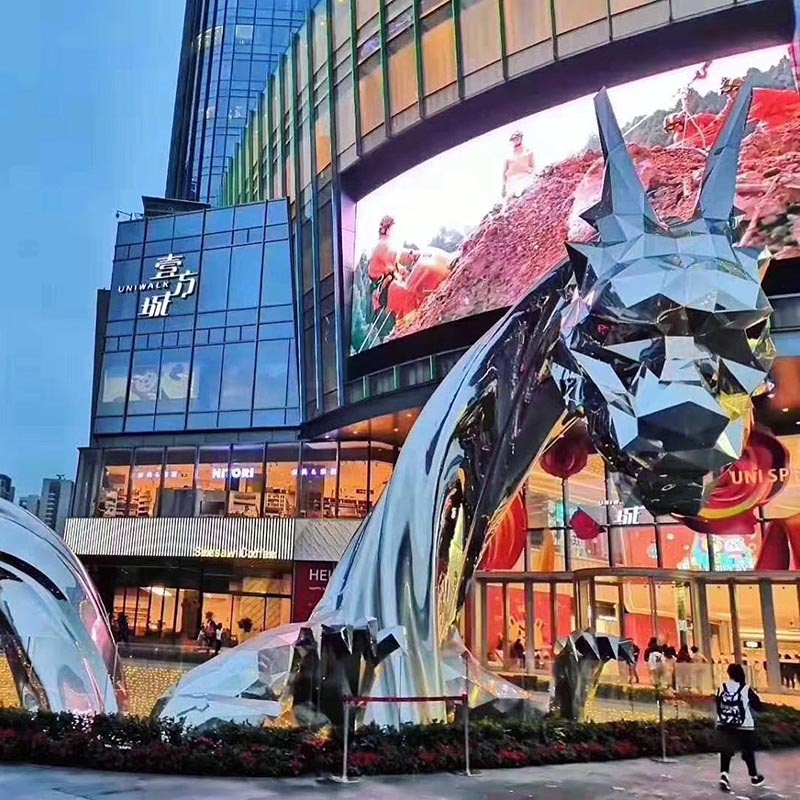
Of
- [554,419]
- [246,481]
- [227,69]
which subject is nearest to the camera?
[554,419]

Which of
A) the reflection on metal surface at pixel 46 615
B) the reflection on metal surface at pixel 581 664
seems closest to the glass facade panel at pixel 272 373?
the reflection on metal surface at pixel 581 664

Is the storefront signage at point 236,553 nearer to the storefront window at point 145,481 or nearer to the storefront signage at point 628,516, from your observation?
the storefront window at point 145,481

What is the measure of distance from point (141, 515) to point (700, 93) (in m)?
25.2

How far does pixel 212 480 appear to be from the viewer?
32.9 metres

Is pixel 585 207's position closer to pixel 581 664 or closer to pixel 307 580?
pixel 581 664

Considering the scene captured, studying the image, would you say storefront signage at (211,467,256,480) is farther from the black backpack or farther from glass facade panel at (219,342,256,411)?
the black backpack

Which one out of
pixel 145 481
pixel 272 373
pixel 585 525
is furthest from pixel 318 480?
pixel 585 525

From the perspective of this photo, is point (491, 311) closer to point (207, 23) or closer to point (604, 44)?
point (604, 44)

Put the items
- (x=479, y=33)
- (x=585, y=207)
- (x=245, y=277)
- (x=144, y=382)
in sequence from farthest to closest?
(x=144, y=382) < (x=245, y=277) < (x=479, y=33) < (x=585, y=207)

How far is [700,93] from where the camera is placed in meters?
22.0

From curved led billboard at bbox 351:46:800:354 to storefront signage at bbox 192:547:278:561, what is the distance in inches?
308

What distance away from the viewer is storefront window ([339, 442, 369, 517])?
30.7 meters

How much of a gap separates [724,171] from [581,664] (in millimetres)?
6238

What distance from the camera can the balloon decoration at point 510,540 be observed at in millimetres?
23750
